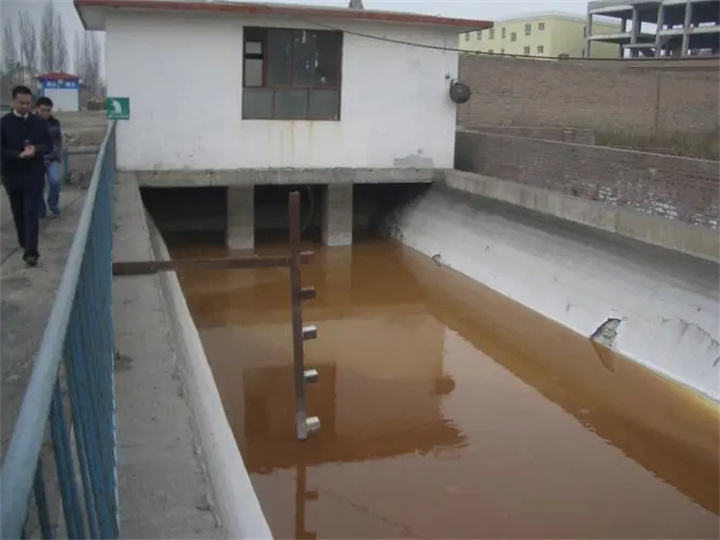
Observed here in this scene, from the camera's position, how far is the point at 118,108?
12859 millimetres

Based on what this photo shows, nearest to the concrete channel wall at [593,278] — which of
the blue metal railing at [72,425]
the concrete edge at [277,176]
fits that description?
the concrete edge at [277,176]

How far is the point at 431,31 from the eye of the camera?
14.3 meters

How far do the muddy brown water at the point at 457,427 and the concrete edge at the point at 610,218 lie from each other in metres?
1.34

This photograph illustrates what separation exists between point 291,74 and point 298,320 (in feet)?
27.8

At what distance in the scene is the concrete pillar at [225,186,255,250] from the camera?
45.4ft

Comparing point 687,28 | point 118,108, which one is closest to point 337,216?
point 118,108

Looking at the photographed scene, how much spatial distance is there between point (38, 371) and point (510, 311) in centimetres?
938

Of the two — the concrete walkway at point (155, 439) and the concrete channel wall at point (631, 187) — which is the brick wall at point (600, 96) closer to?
the concrete channel wall at point (631, 187)

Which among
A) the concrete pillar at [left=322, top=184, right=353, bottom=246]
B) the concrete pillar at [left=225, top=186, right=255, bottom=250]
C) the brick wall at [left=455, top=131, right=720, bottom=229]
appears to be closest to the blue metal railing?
the brick wall at [left=455, top=131, right=720, bottom=229]

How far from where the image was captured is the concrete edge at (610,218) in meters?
7.57

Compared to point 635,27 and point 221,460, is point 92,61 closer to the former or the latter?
point 635,27

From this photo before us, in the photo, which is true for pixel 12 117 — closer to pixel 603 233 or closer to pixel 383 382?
pixel 383 382

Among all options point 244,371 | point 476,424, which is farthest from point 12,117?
point 476,424

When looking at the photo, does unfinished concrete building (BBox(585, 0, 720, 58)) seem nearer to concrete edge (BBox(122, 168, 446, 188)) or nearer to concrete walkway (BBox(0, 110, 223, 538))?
concrete edge (BBox(122, 168, 446, 188))
